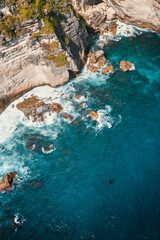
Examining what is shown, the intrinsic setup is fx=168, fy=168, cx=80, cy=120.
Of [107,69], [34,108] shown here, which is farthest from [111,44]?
[34,108]

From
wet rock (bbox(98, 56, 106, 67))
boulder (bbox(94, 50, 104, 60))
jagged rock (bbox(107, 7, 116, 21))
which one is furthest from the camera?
jagged rock (bbox(107, 7, 116, 21))

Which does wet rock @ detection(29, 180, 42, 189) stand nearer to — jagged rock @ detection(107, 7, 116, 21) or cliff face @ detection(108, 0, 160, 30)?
cliff face @ detection(108, 0, 160, 30)

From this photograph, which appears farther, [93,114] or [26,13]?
[93,114]

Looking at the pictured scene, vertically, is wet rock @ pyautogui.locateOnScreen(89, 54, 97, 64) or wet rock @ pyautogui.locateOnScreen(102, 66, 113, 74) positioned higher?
wet rock @ pyautogui.locateOnScreen(89, 54, 97, 64)

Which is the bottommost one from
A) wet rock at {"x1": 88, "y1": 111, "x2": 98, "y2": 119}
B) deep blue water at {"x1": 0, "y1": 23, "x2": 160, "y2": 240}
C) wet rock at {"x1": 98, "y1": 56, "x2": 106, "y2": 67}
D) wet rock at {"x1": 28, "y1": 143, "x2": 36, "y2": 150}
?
deep blue water at {"x1": 0, "y1": 23, "x2": 160, "y2": 240}

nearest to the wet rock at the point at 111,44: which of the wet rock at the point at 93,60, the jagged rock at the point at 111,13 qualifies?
the wet rock at the point at 93,60

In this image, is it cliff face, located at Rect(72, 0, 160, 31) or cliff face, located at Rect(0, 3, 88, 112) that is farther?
cliff face, located at Rect(72, 0, 160, 31)

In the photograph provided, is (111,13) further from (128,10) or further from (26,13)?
(26,13)

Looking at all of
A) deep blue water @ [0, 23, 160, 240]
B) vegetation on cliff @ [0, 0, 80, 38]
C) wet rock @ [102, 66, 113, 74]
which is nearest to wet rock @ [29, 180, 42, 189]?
deep blue water @ [0, 23, 160, 240]
